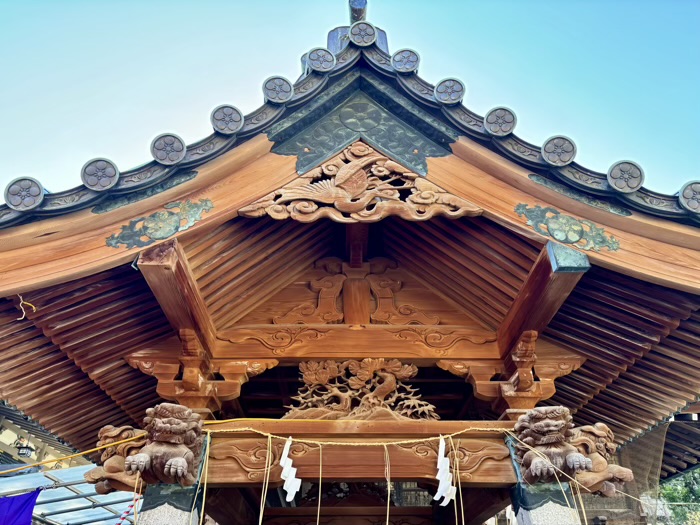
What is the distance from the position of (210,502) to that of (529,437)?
A: 3036 mm

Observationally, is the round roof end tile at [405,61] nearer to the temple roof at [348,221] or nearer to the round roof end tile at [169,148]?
the temple roof at [348,221]

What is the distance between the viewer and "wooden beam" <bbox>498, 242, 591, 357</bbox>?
3348mm

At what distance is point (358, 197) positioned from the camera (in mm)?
3643

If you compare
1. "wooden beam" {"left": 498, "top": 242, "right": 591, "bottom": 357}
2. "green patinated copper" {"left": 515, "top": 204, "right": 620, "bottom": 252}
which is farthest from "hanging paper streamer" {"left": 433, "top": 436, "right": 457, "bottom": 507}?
"green patinated copper" {"left": 515, "top": 204, "right": 620, "bottom": 252}

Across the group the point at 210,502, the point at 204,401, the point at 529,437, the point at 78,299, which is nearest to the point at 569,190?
the point at 529,437

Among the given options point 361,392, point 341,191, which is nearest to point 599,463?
point 361,392

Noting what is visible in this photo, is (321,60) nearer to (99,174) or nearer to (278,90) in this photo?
(278,90)

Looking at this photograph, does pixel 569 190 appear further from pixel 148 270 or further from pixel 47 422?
pixel 47 422

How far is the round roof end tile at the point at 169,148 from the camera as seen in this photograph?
11.4 ft

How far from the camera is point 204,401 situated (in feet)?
13.2

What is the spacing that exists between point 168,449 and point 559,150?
322cm

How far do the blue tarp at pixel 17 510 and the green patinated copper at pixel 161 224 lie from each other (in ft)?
11.6

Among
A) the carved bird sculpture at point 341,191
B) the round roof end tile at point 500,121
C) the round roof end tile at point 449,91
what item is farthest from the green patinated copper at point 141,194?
the round roof end tile at point 500,121

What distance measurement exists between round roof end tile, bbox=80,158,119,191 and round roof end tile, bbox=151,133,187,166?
0.92 feet
